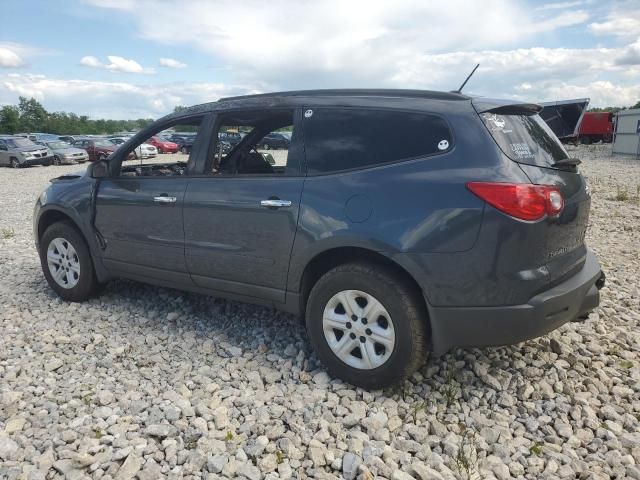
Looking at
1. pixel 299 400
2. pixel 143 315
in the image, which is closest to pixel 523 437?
pixel 299 400

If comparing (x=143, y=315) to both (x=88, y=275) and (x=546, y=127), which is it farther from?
(x=546, y=127)

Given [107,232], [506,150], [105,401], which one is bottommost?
[105,401]

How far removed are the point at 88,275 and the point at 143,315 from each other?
0.67 metres

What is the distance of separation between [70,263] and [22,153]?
25.1 m

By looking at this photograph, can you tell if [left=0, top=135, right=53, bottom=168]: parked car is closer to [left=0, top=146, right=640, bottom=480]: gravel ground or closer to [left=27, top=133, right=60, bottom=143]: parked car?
[left=27, top=133, right=60, bottom=143]: parked car

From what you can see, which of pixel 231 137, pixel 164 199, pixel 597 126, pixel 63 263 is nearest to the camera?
pixel 164 199

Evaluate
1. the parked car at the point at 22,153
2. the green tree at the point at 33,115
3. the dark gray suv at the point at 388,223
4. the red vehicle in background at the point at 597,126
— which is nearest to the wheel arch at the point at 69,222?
the dark gray suv at the point at 388,223

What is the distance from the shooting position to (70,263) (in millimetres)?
4855

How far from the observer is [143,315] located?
459cm

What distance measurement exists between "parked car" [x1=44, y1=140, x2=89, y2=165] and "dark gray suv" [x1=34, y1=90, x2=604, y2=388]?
26787 mm

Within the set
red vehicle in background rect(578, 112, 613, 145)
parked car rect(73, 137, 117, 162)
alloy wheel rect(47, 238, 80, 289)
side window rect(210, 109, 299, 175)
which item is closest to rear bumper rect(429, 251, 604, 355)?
side window rect(210, 109, 299, 175)

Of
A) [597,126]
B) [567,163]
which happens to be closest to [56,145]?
[567,163]

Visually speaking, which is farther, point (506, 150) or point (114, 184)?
point (114, 184)

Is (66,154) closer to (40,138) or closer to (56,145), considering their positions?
(56,145)
